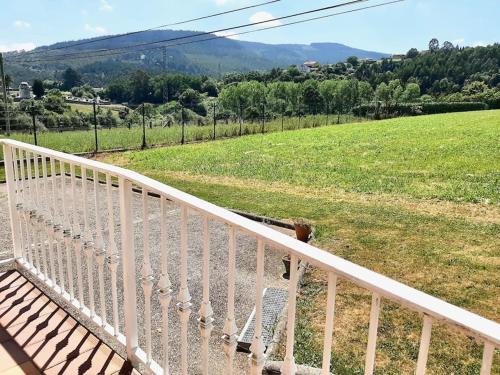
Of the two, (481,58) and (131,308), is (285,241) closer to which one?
(131,308)

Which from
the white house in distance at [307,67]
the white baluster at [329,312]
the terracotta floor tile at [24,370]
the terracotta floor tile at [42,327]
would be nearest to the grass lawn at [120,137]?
the terracotta floor tile at [42,327]

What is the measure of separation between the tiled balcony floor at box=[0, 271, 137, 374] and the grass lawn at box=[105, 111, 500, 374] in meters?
1.29

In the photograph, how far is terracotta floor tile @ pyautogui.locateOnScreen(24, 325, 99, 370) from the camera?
6.15ft

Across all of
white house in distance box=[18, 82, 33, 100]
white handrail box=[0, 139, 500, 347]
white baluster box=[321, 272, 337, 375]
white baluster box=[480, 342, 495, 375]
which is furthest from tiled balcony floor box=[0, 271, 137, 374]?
white house in distance box=[18, 82, 33, 100]

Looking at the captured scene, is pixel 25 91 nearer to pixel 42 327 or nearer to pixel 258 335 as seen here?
pixel 42 327

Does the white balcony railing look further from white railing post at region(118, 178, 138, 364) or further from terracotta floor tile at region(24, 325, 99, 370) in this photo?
terracotta floor tile at region(24, 325, 99, 370)

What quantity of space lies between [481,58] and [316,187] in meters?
63.6

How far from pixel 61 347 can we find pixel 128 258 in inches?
26.4

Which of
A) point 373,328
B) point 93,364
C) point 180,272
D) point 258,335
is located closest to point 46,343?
point 93,364

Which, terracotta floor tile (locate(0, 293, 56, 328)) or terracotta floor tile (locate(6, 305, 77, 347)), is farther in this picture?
terracotta floor tile (locate(0, 293, 56, 328))

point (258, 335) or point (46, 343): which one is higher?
point (258, 335)

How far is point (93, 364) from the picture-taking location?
72.9 inches

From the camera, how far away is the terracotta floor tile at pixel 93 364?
5.90ft

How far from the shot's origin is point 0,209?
5.84 meters
